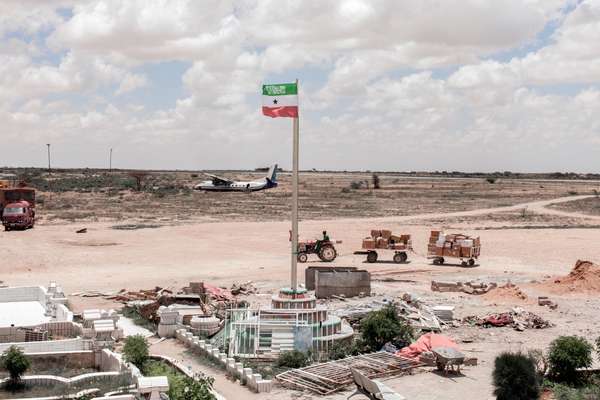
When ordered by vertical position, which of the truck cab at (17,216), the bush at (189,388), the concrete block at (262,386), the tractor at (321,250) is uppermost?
the truck cab at (17,216)

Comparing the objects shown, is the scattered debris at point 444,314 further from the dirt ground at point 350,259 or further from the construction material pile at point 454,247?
the construction material pile at point 454,247

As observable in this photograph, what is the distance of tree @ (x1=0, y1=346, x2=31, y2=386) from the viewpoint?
14914mm

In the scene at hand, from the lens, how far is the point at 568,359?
15734 millimetres

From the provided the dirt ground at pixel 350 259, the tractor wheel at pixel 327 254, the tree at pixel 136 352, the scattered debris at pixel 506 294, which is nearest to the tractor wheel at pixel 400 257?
the dirt ground at pixel 350 259

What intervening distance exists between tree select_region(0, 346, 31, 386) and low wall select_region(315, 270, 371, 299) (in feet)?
39.2

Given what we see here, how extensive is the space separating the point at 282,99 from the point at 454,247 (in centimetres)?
1706

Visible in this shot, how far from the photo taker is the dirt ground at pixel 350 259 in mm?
19719

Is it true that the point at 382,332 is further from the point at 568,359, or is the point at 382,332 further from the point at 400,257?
the point at 400,257

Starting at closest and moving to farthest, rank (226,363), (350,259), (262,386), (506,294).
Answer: (262,386) → (226,363) → (506,294) → (350,259)

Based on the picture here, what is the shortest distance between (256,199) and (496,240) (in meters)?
39.0

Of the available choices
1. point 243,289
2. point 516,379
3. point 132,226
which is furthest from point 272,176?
point 516,379

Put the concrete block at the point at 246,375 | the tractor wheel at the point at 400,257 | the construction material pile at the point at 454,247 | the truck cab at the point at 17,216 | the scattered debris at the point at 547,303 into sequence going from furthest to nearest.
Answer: the truck cab at the point at 17,216 < the tractor wheel at the point at 400,257 < the construction material pile at the point at 454,247 < the scattered debris at the point at 547,303 < the concrete block at the point at 246,375

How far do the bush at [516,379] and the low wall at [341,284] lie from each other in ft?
38.3

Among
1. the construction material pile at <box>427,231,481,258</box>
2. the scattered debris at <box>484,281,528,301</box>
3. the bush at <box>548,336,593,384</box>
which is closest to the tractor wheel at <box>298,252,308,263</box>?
the construction material pile at <box>427,231,481,258</box>
